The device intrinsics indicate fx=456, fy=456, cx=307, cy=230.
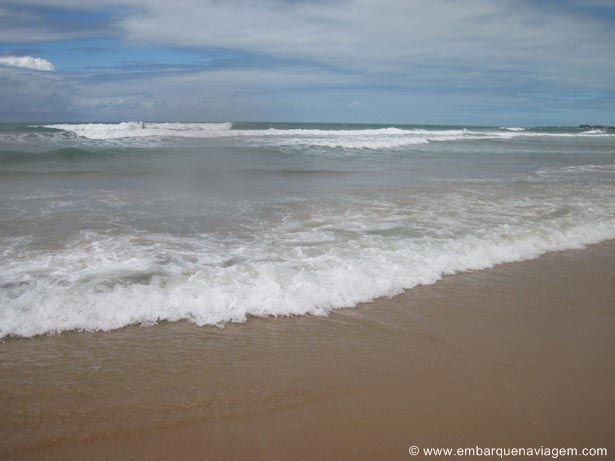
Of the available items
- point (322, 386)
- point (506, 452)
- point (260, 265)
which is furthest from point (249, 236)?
point (506, 452)

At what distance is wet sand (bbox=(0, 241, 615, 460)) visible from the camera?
2.64 m

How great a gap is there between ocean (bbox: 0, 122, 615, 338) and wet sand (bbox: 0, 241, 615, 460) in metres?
0.36

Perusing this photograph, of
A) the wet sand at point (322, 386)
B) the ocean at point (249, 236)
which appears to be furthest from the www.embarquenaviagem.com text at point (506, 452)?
the ocean at point (249, 236)

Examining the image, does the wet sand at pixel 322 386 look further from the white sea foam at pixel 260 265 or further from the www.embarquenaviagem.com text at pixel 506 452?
the white sea foam at pixel 260 265

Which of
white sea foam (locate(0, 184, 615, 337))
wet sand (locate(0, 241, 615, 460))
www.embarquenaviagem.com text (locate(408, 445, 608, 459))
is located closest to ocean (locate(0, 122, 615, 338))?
white sea foam (locate(0, 184, 615, 337))

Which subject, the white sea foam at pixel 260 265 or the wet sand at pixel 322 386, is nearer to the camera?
the wet sand at pixel 322 386

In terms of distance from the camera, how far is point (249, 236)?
21.1 feet

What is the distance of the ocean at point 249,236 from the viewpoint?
4262 mm

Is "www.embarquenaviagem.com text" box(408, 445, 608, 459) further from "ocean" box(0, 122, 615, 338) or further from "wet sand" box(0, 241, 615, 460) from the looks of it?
"ocean" box(0, 122, 615, 338)

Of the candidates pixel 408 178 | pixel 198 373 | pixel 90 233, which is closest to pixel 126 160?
pixel 408 178

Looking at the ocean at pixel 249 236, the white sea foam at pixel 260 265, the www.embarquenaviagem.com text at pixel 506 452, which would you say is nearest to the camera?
the www.embarquenaviagem.com text at pixel 506 452

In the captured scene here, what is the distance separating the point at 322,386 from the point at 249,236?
3561mm

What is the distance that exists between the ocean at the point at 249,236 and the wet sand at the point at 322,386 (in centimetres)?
36

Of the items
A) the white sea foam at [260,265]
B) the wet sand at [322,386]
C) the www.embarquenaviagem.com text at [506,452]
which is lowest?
the www.embarquenaviagem.com text at [506,452]
